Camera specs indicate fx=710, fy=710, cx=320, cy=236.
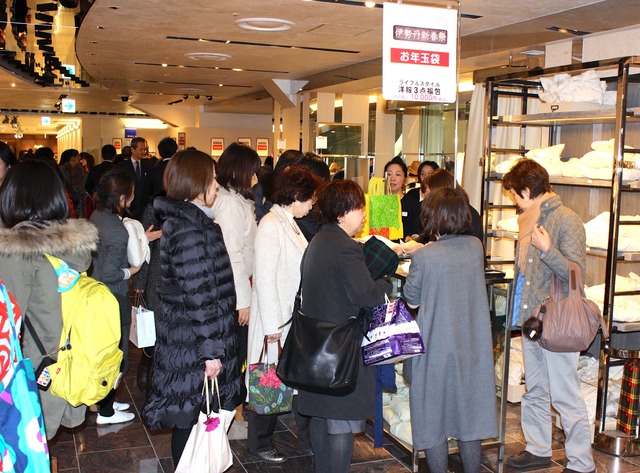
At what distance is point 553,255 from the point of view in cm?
384

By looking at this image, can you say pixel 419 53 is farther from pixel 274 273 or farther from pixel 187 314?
pixel 187 314

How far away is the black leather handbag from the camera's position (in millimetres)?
3162

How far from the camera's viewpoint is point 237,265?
4246 millimetres

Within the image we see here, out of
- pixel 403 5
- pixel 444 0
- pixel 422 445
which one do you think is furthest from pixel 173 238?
pixel 444 0

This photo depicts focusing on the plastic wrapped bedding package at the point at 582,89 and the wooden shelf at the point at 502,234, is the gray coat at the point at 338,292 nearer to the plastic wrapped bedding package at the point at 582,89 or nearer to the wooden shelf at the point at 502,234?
the wooden shelf at the point at 502,234

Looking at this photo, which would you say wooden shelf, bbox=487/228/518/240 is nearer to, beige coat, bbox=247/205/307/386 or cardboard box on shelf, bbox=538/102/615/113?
cardboard box on shelf, bbox=538/102/615/113

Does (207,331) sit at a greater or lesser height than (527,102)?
lesser

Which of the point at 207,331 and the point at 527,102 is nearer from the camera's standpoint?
the point at 207,331

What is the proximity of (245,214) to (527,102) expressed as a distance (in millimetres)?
2719

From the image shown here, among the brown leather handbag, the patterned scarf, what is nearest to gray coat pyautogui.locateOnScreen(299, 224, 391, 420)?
the brown leather handbag

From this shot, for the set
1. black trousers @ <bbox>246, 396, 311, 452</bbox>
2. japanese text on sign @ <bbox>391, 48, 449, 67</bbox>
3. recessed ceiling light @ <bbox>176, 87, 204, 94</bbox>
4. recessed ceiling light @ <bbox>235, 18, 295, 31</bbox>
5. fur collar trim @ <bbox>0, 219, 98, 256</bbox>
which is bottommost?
black trousers @ <bbox>246, 396, 311, 452</bbox>

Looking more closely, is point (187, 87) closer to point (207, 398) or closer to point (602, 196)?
point (602, 196)

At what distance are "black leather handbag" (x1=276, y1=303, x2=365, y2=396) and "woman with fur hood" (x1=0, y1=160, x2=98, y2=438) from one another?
95cm

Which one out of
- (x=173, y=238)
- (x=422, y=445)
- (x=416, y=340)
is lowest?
(x=422, y=445)
